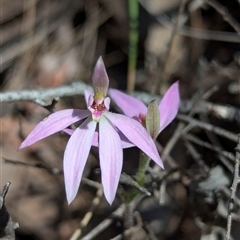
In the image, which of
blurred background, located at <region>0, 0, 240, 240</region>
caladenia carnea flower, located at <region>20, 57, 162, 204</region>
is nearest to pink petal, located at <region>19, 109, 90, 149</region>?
caladenia carnea flower, located at <region>20, 57, 162, 204</region>

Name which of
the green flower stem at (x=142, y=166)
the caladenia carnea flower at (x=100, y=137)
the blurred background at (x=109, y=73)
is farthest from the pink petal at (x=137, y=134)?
the blurred background at (x=109, y=73)

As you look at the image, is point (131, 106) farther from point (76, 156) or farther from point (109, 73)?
point (109, 73)

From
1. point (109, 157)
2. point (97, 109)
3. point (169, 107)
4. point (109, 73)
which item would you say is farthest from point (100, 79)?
point (109, 73)

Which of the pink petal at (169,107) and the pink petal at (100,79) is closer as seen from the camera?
the pink petal at (100,79)

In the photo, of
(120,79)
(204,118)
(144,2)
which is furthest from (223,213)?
(144,2)

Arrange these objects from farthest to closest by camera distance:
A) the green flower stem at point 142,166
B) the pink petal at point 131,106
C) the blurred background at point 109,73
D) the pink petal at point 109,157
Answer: the blurred background at point 109,73 → the pink petal at point 131,106 → the green flower stem at point 142,166 → the pink petal at point 109,157

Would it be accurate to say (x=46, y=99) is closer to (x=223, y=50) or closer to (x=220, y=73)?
(x=220, y=73)

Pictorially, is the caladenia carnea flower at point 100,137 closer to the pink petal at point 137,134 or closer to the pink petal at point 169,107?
the pink petal at point 137,134
